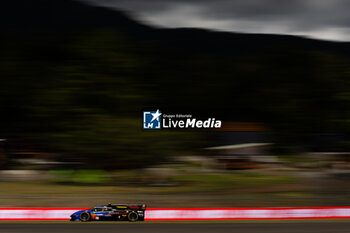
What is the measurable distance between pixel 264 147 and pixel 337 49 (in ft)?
36.1

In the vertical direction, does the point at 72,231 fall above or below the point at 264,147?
below

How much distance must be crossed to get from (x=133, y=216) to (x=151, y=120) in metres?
7.83

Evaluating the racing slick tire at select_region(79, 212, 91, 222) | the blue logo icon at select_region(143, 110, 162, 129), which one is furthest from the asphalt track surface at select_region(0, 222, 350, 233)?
the blue logo icon at select_region(143, 110, 162, 129)

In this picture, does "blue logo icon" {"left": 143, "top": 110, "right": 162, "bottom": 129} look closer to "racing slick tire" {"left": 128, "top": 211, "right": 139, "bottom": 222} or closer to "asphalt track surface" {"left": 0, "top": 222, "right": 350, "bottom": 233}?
"racing slick tire" {"left": 128, "top": 211, "right": 139, "bottom": 222}

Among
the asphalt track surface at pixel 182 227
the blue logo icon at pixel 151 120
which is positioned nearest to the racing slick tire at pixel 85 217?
the asphalt track surface at pixel 182 227

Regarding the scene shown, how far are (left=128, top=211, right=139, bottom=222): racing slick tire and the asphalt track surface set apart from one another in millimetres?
235

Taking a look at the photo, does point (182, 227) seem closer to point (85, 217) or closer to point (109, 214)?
point (109, 214)

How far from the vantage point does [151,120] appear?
635 inches

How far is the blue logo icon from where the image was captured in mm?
15773

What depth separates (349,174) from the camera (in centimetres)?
1305

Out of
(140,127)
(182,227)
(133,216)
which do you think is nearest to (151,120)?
(140,127)

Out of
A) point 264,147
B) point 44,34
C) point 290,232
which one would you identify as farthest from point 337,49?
point 290,232

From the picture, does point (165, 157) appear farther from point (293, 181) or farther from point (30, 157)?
point (30, 157)

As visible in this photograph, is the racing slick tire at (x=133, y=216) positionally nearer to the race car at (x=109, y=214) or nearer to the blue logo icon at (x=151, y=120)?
the race car at (x=109, y=214)
